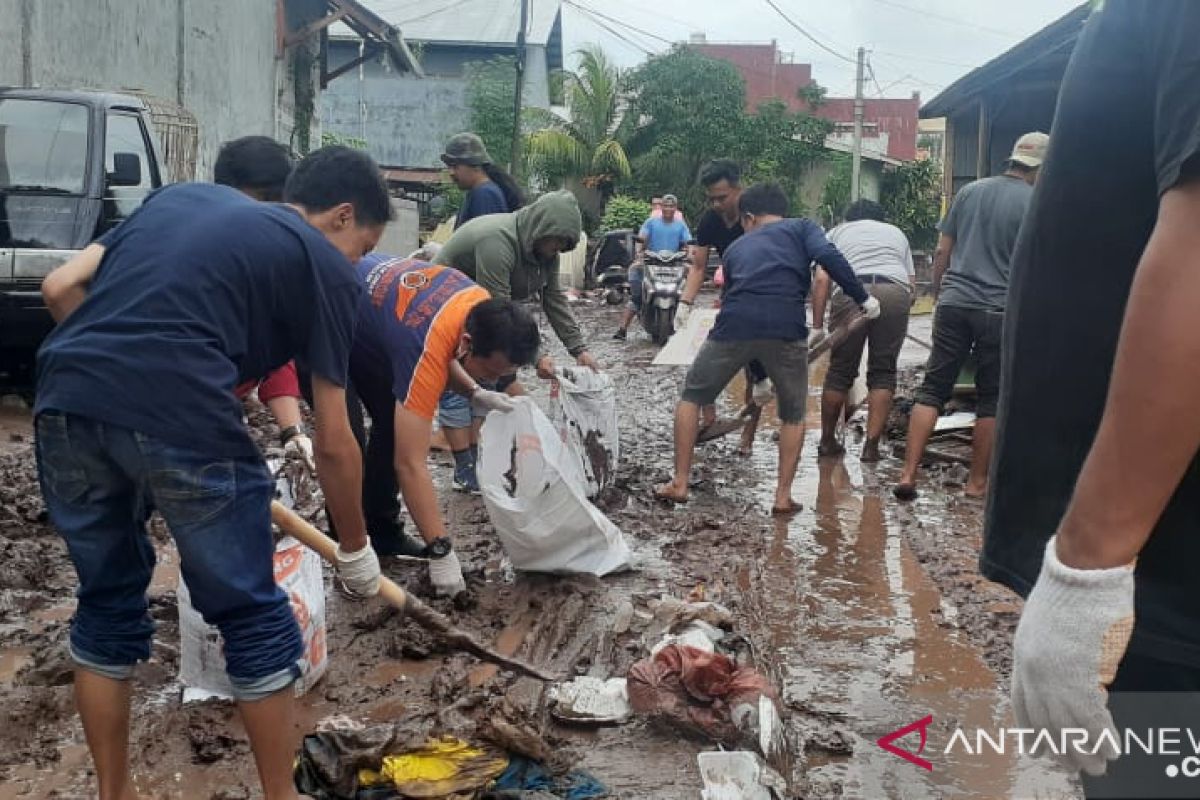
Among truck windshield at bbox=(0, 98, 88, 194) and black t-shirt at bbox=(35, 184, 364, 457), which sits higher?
truck windshield at bbox=(0, 98, 88, 194)

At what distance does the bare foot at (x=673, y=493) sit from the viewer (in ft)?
19.4

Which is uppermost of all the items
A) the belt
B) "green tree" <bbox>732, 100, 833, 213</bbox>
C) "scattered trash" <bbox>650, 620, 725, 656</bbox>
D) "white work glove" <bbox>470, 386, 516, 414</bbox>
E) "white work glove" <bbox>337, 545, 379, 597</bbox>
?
"green tree" <bbox>732, 100, 833, 213</bbox>

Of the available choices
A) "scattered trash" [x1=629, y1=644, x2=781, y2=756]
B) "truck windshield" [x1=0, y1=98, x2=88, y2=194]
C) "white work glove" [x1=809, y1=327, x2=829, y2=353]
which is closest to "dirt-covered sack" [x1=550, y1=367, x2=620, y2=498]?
"white work glove" [x1=809, y1=327, x2=829, y2=353]

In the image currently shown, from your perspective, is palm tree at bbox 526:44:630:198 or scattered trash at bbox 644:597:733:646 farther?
palm tree at bbox 526:44:630:198


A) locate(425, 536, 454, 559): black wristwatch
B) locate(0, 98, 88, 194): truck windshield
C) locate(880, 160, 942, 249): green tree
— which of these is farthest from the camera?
locate(880, 160, 942, 249): green tree

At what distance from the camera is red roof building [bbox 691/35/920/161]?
42.2 meters

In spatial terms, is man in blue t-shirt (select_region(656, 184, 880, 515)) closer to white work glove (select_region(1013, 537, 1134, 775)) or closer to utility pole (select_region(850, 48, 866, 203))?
white work glove (select_region(1013, 537, 1134, 775))

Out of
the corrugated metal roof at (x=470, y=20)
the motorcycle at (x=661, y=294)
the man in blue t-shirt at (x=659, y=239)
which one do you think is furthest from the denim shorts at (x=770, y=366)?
the corrugated metal roof at (x=470, y=20)

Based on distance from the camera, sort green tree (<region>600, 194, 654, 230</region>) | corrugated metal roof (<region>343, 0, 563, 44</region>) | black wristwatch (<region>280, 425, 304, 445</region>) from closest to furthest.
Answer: black wristwatch (<region>280, 425, 304, 445</region>), green tree (<region>600, 194, 654, 230</region>), corrugated metal roof (<region>343, 0, 563, 44</region>)

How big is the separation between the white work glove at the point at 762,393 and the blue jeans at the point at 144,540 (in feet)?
16.6

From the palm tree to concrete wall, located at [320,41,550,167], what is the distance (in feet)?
10.1

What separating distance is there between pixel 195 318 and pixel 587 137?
23.3m

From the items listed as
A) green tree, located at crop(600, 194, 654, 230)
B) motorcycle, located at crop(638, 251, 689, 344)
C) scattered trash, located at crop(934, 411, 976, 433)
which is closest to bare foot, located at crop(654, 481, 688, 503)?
scattered trash, located at crop(934, 411, 976, 433)

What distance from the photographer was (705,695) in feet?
10.1
